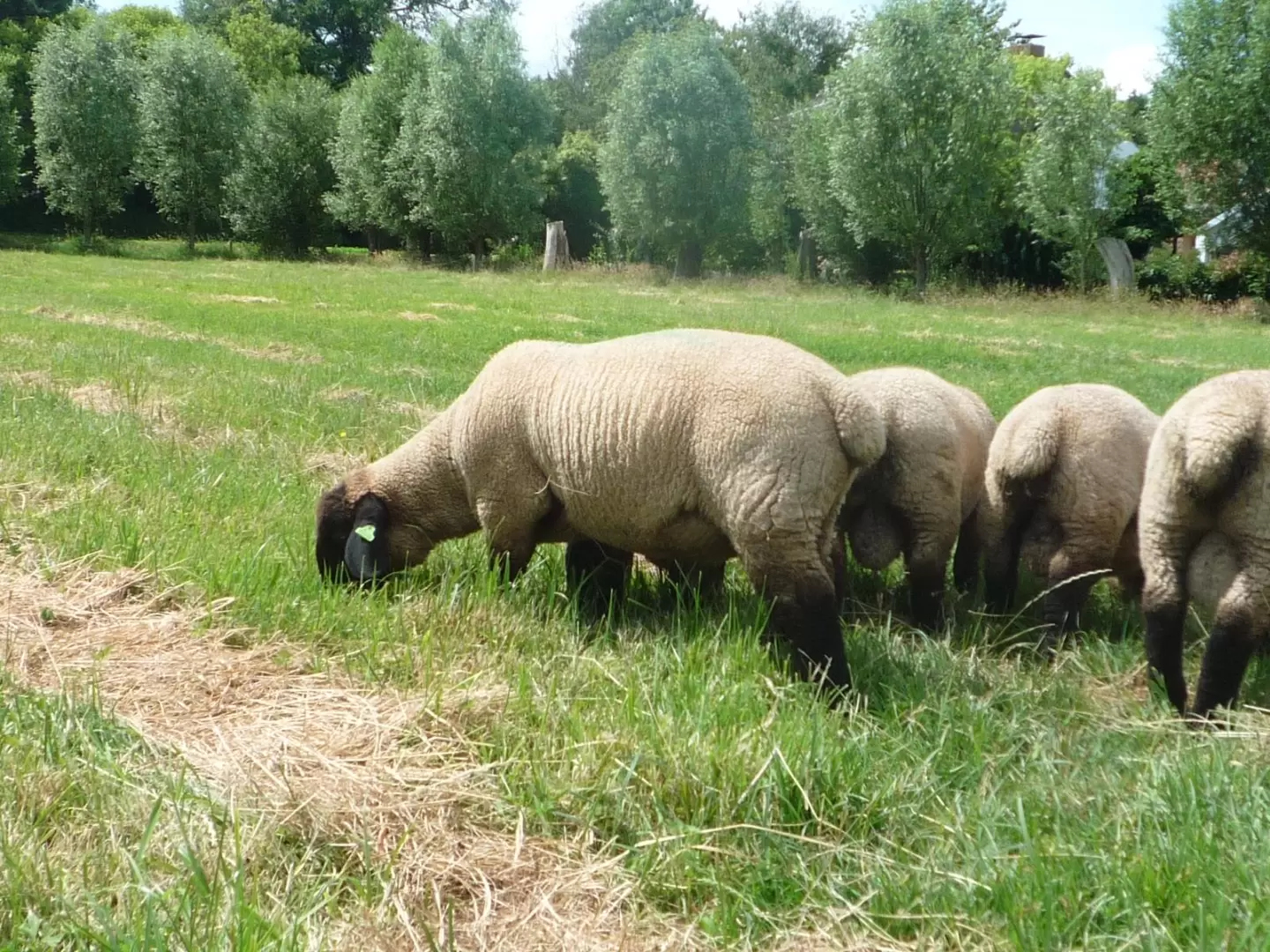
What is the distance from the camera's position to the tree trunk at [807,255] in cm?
4466

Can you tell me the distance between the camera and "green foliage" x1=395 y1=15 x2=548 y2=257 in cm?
4316

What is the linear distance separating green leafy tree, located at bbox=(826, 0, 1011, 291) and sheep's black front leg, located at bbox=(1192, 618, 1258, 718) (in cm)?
3309

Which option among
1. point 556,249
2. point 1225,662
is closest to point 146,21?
point 556,249

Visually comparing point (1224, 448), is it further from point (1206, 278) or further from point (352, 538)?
point (1206, 278)

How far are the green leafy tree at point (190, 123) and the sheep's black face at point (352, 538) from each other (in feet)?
151

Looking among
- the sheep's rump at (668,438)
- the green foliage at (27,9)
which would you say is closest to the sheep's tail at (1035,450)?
the sheep's rump at (668,438)

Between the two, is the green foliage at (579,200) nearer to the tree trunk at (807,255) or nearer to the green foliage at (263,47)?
the tree trunk at (807,255)

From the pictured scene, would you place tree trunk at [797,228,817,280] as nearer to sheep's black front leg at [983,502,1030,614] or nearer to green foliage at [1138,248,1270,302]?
green foliage at [1138,248,1270,302]

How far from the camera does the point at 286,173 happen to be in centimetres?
4841

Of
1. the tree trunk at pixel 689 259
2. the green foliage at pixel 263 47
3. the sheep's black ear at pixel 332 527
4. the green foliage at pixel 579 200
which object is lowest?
the sheep's black ear at pixel 332 527

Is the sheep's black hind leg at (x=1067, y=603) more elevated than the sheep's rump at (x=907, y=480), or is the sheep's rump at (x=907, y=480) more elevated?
the sheep's rump at (x=907, y=480)

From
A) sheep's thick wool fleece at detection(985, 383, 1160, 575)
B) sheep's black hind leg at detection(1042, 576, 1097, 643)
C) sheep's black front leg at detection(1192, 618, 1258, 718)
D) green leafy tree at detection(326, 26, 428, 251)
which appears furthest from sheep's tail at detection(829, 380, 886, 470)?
green leafy tree at detection(326, 26, 428, 251)

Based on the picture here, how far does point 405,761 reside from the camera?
11.2 ft

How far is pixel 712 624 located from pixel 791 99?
62474 mm
